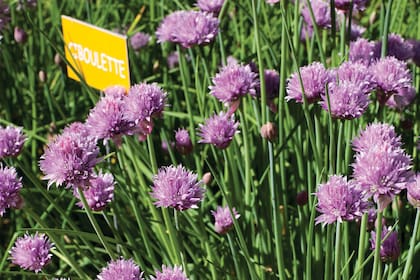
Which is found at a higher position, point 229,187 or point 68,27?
point 68,27

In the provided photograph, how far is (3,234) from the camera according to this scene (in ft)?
5.82

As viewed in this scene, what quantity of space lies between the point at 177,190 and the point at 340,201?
227 millimetres

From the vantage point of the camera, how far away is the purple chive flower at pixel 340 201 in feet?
2.95

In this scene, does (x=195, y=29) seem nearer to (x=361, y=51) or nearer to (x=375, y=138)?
(x=361, y=51)

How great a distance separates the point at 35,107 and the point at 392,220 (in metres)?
0.98

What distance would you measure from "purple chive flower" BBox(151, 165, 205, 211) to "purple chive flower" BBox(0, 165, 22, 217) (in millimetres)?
214

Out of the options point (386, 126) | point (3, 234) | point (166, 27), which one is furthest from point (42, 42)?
point (386, 126)

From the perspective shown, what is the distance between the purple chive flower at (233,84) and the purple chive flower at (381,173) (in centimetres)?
30

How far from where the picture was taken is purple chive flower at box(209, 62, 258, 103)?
1.13 metres

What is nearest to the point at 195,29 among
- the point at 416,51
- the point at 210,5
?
the point at 210,5

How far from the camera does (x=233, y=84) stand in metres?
1.13

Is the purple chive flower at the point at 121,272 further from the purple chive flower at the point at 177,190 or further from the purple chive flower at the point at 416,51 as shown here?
the purple chive flower at the point at 416,51

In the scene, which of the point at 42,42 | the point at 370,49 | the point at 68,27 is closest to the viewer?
the point at 370,49

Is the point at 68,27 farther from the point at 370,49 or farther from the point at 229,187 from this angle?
the point at 370,49
